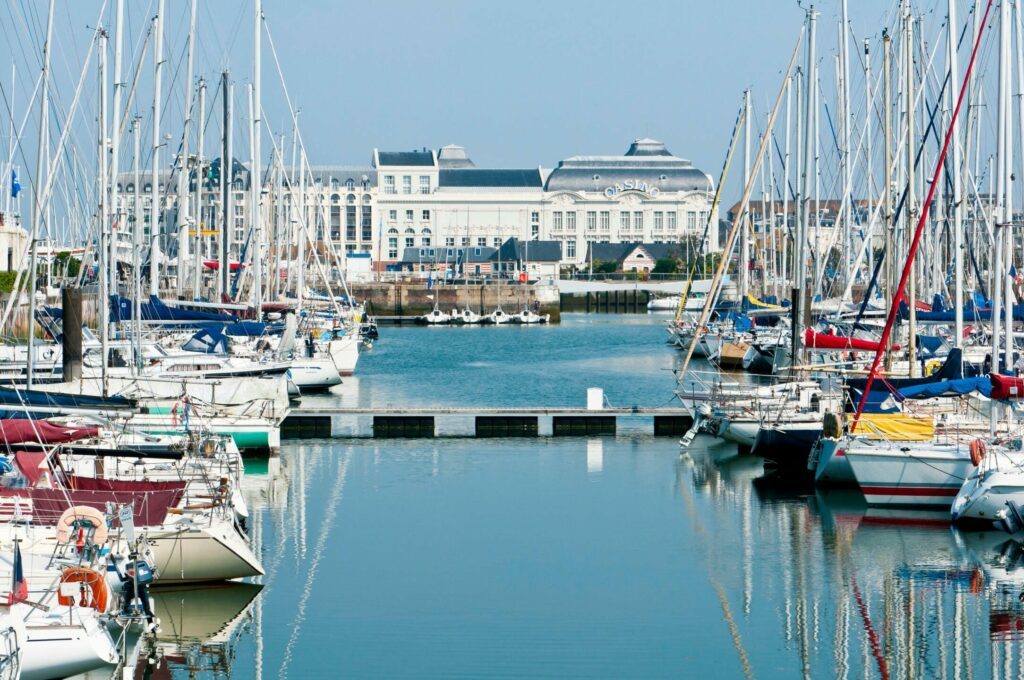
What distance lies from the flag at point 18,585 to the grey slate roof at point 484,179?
173700 millimetres

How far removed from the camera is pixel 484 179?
623ft

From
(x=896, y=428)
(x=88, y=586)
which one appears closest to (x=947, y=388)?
(x=896, y=428)

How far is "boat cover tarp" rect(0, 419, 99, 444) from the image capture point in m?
22.8

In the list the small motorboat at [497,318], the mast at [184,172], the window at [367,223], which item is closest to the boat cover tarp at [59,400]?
the mast at [184,172]

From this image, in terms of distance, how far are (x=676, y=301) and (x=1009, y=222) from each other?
106 metres

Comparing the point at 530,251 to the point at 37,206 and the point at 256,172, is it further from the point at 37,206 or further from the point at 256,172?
the point at 37,206

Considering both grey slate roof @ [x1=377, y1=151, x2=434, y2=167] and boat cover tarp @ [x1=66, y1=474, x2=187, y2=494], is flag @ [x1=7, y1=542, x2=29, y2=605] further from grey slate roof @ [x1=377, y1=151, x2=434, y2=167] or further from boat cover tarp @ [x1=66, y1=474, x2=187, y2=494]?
grey slate roof @ [x1=377, y1=151, x2=434, y2=167]

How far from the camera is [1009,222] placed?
29750 mm

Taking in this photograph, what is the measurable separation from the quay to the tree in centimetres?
11832

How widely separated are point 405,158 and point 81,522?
17255 cm

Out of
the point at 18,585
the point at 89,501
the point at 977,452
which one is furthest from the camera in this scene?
the point at 977,452

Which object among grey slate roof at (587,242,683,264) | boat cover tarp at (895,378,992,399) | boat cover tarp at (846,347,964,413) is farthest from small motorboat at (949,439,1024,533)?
grey slate roof at (587,242,683,264)

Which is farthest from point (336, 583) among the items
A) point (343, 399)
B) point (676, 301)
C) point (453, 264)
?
point (453, 264)

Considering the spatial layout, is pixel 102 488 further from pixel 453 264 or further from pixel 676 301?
pixel 453 264
